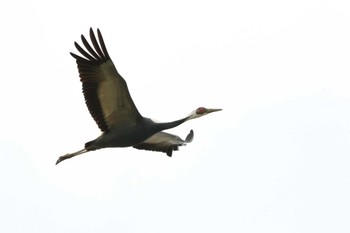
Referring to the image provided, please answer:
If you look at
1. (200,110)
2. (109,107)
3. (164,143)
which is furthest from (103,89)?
(164,143)

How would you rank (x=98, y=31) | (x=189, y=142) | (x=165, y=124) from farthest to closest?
1. (x=189, y=142)
2. (x=165, y=124)
3. (x=98, y=31)

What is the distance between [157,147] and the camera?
190 feet

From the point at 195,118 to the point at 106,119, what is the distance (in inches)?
133

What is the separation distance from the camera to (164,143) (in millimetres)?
57906

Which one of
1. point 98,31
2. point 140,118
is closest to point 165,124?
point 140,118

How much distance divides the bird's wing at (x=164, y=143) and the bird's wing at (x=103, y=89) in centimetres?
434

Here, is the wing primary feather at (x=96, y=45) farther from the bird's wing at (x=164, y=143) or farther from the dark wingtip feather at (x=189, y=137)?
the dark wingtip feather at (x=189, y=137)

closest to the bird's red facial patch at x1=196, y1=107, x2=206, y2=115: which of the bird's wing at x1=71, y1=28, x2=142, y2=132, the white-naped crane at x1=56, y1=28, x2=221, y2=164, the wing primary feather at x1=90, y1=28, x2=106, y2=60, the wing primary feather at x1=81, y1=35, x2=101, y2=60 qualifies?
the white-naped crane at x1=56, y1=28, x2=221, y2=164

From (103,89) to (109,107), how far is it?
1.05m

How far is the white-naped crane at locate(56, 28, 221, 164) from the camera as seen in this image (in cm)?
5144

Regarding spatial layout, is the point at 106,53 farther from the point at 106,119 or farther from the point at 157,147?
the point at 157,147

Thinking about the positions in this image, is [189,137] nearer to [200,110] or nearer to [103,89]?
[200,110]

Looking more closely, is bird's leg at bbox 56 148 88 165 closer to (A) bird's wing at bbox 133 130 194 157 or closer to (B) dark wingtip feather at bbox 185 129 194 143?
(A) bird's wing at bbox 133 130 194 157

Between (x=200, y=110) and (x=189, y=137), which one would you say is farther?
(x=189, y=137)
